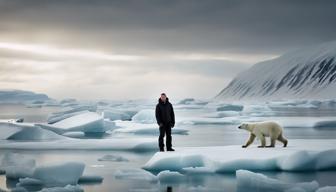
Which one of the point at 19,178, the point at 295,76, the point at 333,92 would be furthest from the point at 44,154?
the point at 295,76

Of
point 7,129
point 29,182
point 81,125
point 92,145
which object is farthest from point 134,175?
point 81,125

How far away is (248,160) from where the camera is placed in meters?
12.9

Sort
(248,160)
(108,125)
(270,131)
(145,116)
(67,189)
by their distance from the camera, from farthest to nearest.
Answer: (145,116) < (108,125) < (270,131) < (248,160) < (67,189)

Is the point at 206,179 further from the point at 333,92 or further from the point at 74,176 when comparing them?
the point at 333,92

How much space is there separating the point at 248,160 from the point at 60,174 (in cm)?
409

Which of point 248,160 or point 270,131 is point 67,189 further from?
point 270,131

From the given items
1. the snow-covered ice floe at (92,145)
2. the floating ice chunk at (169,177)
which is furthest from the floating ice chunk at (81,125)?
the floating ice chunk at (169,177)

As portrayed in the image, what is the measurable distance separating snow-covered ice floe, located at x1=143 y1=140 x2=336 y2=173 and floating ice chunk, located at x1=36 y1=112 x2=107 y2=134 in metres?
14.1

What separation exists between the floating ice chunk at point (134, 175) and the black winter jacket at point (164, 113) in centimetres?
153

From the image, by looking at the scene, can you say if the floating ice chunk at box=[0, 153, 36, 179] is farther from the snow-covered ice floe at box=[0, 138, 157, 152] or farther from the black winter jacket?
the snow-covered ice floe at box=[0, 138, 157, 152]

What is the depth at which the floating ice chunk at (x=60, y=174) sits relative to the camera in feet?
38.2

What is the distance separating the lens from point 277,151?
532 inches

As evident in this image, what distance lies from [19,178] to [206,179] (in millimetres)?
3977

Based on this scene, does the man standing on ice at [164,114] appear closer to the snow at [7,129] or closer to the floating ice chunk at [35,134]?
the floating ice chunk at [35,134]
